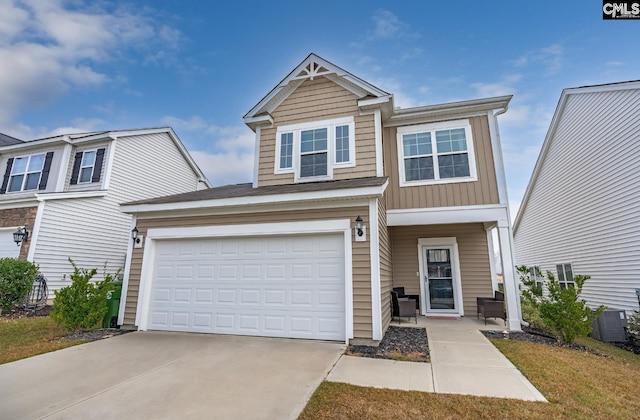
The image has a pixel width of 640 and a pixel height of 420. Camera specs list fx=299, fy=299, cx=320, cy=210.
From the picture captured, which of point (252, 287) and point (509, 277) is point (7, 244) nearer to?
point (252, 287)

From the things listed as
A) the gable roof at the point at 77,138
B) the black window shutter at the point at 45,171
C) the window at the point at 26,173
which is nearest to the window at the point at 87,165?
the gable roof at the point at 77,138

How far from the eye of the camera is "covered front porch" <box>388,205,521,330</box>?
9.34m

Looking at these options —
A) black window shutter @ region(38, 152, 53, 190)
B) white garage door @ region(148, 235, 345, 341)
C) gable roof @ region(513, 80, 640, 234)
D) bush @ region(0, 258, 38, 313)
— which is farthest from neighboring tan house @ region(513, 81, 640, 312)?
black window shutter @ region(38, 152, 53, 190)

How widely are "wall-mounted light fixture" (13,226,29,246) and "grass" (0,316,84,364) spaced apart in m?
3.35

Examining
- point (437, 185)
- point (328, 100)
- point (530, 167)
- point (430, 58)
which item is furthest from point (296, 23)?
point (530, 167)

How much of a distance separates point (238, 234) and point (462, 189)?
602 centimetres

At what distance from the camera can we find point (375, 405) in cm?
315


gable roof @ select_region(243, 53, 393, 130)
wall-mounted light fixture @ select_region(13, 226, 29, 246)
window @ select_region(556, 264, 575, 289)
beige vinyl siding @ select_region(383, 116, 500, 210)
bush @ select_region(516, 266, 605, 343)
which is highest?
gable roof @ select_region(243, 53, 393, 130)

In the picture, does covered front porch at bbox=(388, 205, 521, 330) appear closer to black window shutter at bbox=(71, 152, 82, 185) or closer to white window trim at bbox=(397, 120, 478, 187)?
white window trim at bbox=(397, 120, 478, 187)

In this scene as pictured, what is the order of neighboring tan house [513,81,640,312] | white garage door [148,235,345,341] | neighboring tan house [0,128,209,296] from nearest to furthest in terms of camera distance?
white garage door [148,235,345,341] < neighboring tan house [513,81,640,312] < neighboring tan house [0,128,209,296]

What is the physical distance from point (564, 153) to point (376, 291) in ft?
36.1

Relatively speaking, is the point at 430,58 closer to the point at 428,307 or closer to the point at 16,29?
the point at 428,307

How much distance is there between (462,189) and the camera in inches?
322

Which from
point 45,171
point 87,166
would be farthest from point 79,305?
point 45,171
